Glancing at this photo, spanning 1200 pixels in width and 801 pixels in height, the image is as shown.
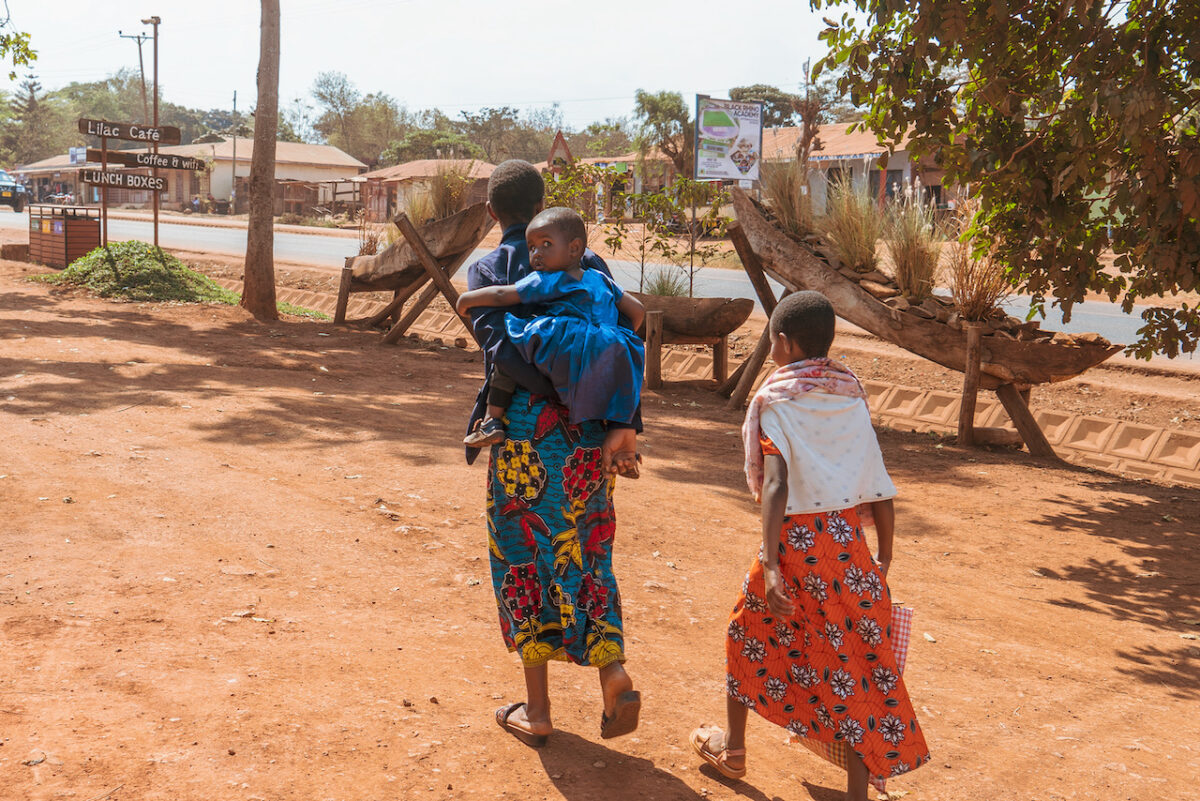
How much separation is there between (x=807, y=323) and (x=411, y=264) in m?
9.58

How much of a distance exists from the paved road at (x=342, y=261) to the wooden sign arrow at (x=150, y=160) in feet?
16.6

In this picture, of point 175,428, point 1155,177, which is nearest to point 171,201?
point 175,428

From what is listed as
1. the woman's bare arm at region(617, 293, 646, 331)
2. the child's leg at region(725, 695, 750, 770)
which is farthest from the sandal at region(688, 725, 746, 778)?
the woman's bare arm at region(617, 293, 646, 331)

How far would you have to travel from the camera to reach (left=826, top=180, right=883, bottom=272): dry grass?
328 inches

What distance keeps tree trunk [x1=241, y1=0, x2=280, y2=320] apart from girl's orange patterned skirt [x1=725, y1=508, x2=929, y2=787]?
35.7 feet

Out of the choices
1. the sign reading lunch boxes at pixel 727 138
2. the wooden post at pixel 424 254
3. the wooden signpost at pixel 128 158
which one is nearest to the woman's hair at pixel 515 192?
the wooden post at pixel 424 254

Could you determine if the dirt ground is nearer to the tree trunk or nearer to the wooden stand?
the wooden stand

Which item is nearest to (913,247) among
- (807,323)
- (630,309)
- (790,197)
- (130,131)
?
(790,197)

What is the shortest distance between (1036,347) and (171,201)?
59.4 m

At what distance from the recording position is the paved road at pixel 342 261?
13.7 metres

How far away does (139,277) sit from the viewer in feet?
45.3

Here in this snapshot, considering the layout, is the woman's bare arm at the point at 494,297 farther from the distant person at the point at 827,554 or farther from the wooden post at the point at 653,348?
the wooden post at the point at 653,348

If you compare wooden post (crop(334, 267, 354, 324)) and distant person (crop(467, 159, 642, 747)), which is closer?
distant person (crop(467, 159, 642, 747))

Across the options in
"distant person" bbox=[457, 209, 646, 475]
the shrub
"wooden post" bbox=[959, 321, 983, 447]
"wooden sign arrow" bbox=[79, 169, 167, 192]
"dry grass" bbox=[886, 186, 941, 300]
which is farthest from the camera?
"wooden sign arrow" bbox=[79, 169, 167, 192]
